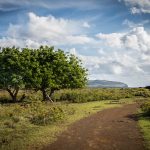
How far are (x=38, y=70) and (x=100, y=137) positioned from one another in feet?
107

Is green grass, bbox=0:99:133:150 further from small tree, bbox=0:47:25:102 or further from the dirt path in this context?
small tree, bbox=0:47:25:102

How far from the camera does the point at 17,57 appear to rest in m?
52.0

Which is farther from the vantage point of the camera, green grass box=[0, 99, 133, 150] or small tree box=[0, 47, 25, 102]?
small tree box=[0, 47, 25, 102]

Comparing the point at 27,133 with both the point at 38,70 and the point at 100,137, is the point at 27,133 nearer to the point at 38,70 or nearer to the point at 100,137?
the point at 100,137

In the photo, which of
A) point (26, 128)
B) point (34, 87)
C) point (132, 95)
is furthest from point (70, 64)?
point (26, 128)

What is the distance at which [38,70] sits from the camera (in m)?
52.9

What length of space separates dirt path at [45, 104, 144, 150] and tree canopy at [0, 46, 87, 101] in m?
25.0

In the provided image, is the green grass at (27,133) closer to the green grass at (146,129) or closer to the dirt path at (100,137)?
the dirt path at (100,137)

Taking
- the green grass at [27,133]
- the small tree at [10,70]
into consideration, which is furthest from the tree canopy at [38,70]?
the green grass at [27,133]

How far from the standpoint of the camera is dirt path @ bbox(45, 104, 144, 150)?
18781 mm

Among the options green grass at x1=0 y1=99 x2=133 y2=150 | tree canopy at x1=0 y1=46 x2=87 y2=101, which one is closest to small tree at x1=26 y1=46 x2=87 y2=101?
tree canopy at x1=0 y1=46 x2=87 y2=101

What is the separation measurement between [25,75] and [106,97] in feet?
63.3

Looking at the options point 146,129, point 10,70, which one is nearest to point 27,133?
point 146,129

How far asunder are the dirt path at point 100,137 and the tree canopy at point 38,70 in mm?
25036
